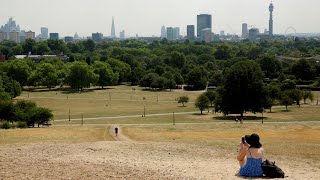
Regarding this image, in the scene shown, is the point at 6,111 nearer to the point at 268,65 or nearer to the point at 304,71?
the point at 304,71

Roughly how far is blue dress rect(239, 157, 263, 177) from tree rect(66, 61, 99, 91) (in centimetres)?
10521

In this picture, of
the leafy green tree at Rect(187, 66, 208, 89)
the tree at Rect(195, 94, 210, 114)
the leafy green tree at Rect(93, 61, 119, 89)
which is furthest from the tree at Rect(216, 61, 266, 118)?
the leafy green tree at Rect(93, 61, 119, 89)

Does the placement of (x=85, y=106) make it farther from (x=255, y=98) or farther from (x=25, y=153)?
(x=25, y=153)

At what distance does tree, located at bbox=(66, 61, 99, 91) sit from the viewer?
12112cm

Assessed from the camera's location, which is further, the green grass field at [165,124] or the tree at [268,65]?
the tree at [268,65]

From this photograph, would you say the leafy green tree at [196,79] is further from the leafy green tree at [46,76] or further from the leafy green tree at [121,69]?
the leafy green tree at [46,76]

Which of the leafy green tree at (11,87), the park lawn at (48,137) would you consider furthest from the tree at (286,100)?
the leafy green tree at (11,87)

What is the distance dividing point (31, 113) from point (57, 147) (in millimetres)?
33642

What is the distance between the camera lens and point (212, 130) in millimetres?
49906

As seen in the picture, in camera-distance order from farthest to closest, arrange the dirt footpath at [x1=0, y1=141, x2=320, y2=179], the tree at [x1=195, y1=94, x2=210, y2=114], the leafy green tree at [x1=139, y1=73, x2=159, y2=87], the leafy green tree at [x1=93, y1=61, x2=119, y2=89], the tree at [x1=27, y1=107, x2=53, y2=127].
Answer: the leafy green tree at [x1=93, y1=61, x2=119, y2=89]
the leafy green tree at [x1=139, y1=73, x2=159, y2=87]
the tree at [x1=195, y1=94, x2=210, y2=114]
the tree at [x1=27, y1=107, x2=53, y2=127]
the dirt footpath at [x1=0, y1=141, x2=320, y2=179]

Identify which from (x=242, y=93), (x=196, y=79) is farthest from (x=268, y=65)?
(x=242, y=93)

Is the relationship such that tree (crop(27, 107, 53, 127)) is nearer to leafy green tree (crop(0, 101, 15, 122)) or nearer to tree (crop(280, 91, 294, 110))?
leafy green tree (crop(0, 101, 15, 122))

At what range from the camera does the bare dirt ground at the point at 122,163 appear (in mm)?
19469

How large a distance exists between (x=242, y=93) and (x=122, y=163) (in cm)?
5226
